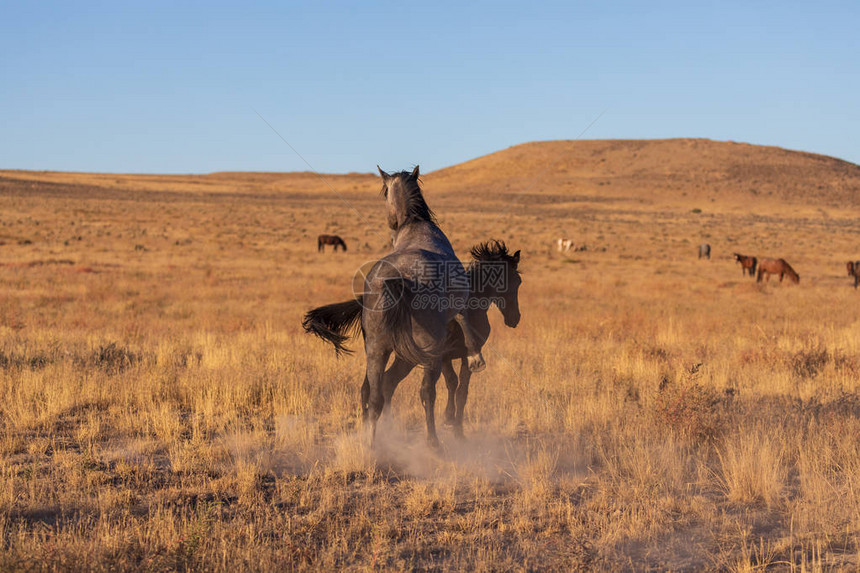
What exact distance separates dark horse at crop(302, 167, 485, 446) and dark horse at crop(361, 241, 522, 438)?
321 mm

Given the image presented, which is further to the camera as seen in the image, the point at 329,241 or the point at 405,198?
the point at 329,241

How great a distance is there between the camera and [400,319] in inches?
214

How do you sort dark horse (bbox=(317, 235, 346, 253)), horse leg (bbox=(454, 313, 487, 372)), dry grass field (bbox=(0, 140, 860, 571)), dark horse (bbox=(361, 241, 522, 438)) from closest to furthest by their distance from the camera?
dry grass field (bbox=(0, 140, 860, 571)) → horse leg (bbox=(454, 313, 487, 372)) → dark horse (bbox=(361, 241, 522, 438)) → dark horse (bbox=(317, 235, 346, 253))

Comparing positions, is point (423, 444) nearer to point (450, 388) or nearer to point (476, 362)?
point (450, 388)

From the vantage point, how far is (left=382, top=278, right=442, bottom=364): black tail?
212 inches

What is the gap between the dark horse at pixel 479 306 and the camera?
6422mm

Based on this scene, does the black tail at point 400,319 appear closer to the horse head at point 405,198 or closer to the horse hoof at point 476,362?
the horse hoof at point 476,362

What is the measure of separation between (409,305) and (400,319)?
5.5 inches

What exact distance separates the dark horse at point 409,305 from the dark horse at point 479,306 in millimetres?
321

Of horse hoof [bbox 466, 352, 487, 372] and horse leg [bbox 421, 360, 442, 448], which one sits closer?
horse leg [bbox 421, 360, 442, 448]

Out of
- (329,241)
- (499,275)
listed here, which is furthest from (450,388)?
(329,241)

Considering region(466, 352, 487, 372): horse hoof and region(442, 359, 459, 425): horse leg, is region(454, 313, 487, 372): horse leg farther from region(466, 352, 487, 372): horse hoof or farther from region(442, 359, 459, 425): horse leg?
region(442, 359, 459, 425): horse leg

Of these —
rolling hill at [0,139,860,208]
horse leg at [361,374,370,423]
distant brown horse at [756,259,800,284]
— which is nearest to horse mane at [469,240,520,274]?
horse leg at [361,374,370,423]

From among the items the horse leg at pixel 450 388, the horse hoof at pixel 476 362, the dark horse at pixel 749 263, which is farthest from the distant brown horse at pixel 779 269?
the horse hoof at pixel 476 362
